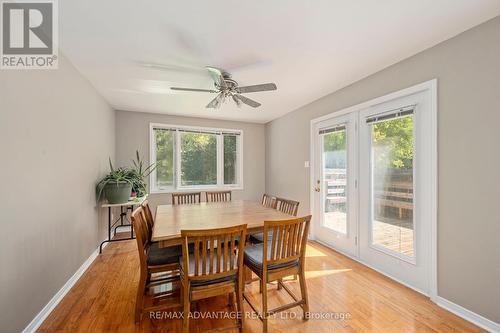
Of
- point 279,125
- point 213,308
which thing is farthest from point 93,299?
point 279,125

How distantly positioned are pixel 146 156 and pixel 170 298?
3.11 m

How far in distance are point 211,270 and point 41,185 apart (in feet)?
5.42

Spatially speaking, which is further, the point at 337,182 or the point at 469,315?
the point at 337,182

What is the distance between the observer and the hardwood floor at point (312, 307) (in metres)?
1.71

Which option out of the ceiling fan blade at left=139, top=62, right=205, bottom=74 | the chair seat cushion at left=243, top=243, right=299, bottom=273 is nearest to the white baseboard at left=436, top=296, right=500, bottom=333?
the chair seat cushion at left=243, top=243, right=299, bottom=273

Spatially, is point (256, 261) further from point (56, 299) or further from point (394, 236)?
point (56, 299)

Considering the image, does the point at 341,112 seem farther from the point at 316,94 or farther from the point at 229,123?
the point at 229,123

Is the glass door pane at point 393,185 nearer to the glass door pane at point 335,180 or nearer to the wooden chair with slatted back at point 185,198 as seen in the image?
the glass door pane at point 335,180

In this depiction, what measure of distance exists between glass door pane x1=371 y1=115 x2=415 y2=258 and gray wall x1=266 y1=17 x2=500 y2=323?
315 millimetres

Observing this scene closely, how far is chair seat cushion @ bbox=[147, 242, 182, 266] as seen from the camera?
183cm

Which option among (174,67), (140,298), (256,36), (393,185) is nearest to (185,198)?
(140,298)

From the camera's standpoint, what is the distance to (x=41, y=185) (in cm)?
183

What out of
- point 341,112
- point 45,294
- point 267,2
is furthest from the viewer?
point 341,112

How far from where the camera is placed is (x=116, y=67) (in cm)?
250
